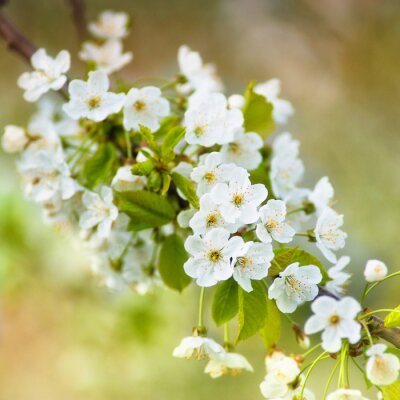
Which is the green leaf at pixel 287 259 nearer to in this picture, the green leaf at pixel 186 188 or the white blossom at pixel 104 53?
the green leaf at pixel 186 188

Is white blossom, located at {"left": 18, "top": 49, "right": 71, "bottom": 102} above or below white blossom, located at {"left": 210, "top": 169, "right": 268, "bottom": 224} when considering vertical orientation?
above

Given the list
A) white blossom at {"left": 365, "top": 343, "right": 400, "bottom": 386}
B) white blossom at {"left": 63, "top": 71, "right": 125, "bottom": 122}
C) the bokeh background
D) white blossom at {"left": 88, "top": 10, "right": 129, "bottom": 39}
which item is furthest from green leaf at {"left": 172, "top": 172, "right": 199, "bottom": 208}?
the bokeh background

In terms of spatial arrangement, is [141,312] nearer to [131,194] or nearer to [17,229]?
[17,229]

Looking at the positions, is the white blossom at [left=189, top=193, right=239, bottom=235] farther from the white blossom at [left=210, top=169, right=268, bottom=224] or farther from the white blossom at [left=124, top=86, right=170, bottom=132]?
the white blossom at [left=124, top=86, right=170, bottom=132]

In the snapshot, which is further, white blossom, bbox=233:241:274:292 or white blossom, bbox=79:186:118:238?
white blossom, bbox=79:186:118:238

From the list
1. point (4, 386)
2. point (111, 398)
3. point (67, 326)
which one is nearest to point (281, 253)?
Answer: point (67, 326)

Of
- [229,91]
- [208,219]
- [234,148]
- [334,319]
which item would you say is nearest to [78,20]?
[234,148]
